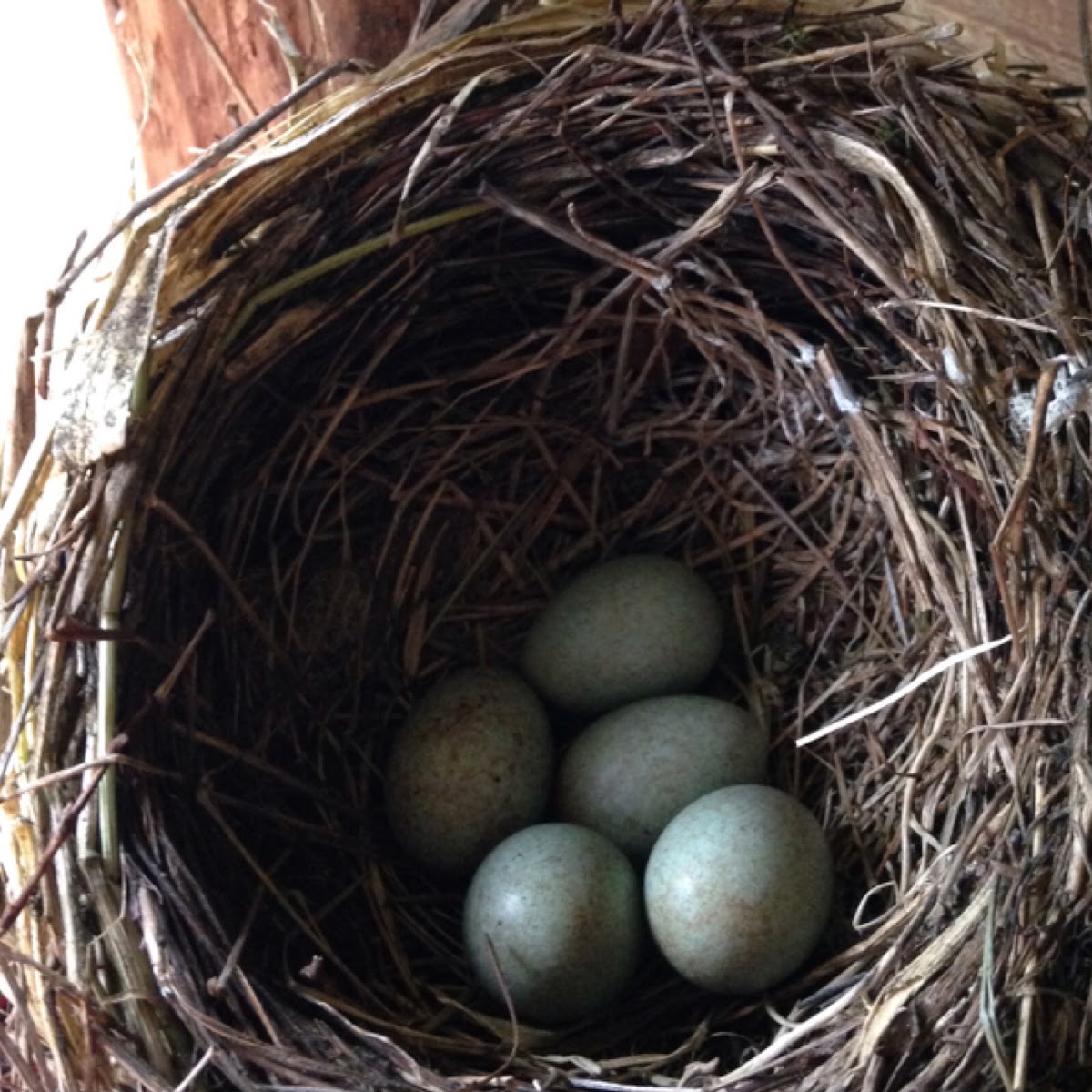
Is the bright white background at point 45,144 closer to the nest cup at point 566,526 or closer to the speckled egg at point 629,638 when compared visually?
the nest cup at point 566,526

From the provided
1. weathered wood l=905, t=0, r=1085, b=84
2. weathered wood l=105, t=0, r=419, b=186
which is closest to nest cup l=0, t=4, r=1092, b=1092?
weathered wood l=105, t=0, r=419, b=186

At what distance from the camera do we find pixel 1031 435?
861 mm

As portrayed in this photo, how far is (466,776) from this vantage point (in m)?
1.12

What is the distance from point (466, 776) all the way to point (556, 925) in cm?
17

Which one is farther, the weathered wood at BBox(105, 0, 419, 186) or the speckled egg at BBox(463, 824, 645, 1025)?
the weathered wood at BBox(105, 0, 419, 186)

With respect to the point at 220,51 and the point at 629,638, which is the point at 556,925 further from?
the point at 220,51

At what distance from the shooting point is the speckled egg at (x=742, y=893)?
962mm

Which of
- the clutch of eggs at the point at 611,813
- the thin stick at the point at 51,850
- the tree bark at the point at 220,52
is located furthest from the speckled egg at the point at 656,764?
the tree bark at the point at 220,52

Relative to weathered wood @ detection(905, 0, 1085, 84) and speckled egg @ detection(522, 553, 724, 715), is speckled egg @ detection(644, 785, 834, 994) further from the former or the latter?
weathered wood @ detection(905, 0, 1085, 84)

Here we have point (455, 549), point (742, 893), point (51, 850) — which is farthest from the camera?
point (455, 549)

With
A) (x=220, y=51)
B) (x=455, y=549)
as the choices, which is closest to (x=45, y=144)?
(x=220, y=51)

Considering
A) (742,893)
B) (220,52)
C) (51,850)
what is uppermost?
(220,52)

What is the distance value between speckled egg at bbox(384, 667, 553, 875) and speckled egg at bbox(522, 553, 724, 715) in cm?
6

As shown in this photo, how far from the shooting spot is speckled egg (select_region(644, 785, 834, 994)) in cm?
96
